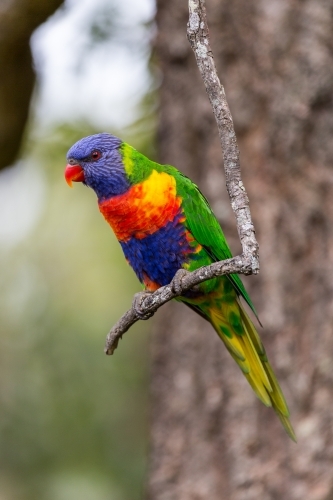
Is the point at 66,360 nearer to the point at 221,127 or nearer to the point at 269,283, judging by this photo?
the point at 269,283

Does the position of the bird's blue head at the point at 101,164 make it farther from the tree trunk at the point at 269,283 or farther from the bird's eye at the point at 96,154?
the tree trunk at the point at 269,283

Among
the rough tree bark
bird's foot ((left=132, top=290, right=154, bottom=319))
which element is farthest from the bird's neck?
the rough tree bark

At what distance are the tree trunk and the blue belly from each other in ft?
4.17

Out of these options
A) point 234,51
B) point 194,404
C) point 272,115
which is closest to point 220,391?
point 194,404

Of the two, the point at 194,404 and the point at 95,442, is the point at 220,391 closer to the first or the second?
the point at 194,404

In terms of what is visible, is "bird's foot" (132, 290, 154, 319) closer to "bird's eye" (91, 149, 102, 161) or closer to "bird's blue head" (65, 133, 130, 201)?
"bird's blue head" (65, 133, 130, 201)

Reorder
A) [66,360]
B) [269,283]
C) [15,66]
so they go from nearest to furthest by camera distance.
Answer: [269,283]
[15,66]
[66,360]

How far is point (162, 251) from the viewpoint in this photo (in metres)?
2.39

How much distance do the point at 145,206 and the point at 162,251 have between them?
19cm

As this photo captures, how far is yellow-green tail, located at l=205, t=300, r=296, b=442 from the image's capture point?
8.11ft

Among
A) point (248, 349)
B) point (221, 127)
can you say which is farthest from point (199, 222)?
point (221, 127)

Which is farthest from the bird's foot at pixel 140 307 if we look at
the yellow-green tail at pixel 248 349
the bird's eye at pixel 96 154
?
the bird's eye at pixel 96 154

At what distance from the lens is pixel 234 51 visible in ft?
12.5

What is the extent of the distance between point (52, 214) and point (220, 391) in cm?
318
